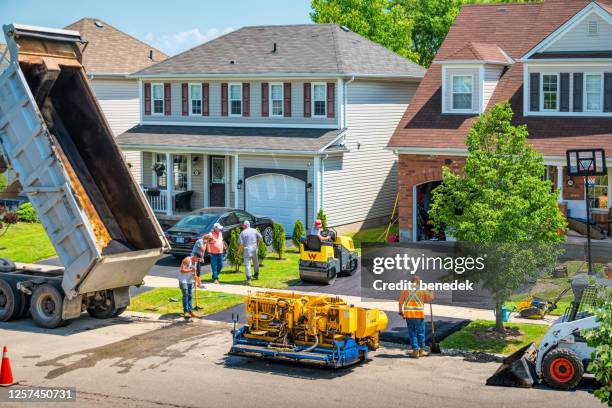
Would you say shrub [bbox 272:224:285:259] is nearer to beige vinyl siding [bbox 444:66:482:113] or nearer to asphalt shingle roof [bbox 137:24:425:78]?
beige vinyl siding [bbox 444:66:482:113]

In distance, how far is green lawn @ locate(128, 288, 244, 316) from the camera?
939 inches

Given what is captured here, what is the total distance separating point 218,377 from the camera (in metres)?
18.0

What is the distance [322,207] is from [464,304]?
11.8 metres

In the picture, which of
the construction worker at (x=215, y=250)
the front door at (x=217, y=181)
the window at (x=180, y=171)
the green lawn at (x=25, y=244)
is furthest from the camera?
the window at (x=180, y=171)

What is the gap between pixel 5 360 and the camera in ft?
56.7

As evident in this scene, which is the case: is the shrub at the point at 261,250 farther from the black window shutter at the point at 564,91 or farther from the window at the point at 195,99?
the window at the point at 195,99

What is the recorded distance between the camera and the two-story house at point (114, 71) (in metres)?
45.4

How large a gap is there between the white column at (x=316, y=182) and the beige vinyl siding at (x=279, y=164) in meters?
0.17

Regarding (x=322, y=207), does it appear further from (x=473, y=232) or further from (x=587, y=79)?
(x=473, y=232)

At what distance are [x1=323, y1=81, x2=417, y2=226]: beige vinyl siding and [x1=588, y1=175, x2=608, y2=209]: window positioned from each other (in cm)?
923

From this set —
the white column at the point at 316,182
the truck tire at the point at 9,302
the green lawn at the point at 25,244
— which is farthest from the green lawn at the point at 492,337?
the green lawn at the point at 25,244

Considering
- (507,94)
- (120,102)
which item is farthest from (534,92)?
(120,102)

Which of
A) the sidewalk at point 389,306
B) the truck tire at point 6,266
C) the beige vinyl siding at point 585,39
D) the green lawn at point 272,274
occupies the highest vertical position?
the beige vinyl siding at point 585,39

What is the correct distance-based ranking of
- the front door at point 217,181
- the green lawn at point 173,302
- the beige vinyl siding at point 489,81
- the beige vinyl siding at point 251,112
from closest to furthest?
the green lawn at point 173,302
the beige vinyl siding at point 489,81
the beige vinyl siding at point 251,112
the front door at point 217,181
